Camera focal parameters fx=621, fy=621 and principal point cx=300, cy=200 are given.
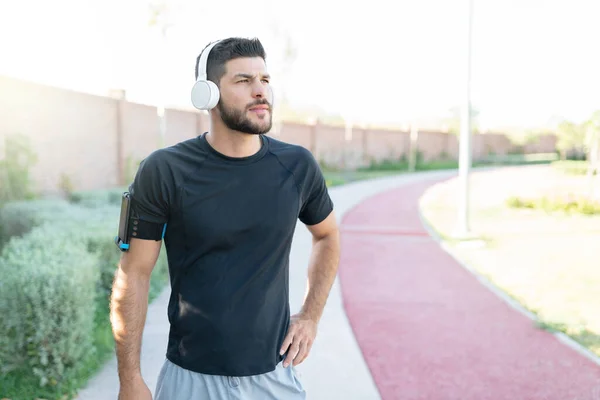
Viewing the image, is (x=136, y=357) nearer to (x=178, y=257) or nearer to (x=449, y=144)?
(x=178, y=257)

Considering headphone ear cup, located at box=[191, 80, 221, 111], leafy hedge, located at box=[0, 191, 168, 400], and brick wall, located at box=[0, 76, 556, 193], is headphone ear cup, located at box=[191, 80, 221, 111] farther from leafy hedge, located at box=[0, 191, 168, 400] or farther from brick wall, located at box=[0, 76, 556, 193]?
brick wall, located at box=[0, 76, 556, 193]

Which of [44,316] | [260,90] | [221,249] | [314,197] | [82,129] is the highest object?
[82,129]

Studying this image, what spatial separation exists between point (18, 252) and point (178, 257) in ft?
11.6

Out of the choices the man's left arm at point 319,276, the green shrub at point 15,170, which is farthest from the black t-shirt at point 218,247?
the green shrub at point 15,170

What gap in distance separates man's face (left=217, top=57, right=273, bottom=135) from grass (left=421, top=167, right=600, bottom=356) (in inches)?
212

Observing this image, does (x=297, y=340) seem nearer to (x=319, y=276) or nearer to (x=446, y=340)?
(x=319, y=276)

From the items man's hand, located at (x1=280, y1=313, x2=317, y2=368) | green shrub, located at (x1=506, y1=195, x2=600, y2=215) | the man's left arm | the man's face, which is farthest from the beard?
green shrub, located at (x1=506, y1=195, x2=600, y2=215)

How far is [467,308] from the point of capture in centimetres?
790

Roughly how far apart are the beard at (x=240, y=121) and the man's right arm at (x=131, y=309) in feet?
1.61

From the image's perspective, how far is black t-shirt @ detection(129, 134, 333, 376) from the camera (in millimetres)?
2072

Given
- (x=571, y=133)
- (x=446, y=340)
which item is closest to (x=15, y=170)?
(x=446, y=340)

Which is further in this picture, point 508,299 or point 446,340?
point 508,299

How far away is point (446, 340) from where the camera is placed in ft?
21.6

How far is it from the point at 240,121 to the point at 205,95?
152 millimetres
